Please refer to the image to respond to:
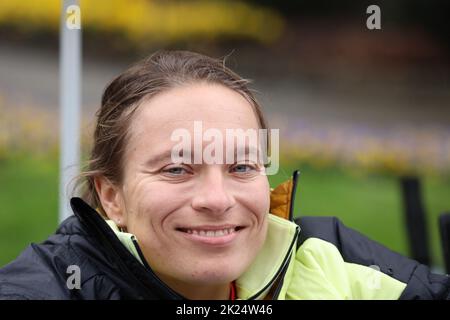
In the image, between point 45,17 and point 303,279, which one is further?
point 45,17

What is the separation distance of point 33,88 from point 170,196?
491cm

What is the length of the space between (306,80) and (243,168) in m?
5.18

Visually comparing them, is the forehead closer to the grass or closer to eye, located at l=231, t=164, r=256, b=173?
eye, located at l=231, t=164, r=256, b=173

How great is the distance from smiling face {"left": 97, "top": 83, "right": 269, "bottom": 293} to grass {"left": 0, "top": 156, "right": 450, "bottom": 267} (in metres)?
3.32

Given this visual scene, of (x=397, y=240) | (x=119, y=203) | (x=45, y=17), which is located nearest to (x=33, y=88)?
(x=45, y=17)

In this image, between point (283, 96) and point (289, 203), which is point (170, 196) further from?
point (283, 96)

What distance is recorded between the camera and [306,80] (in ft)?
21.4

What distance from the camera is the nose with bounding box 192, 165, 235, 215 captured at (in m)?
1.35

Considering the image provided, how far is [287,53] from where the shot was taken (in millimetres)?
6473

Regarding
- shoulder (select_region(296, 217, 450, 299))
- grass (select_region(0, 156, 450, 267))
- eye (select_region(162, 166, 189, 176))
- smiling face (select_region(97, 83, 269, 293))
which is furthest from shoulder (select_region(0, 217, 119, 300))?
grass (select_region(0, 156, 450, 267))

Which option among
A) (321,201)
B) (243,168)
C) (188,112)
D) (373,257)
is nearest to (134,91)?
(188,112)

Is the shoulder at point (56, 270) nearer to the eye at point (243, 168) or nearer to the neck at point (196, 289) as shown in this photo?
the neck at point (196, 289)

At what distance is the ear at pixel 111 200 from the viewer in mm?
1536

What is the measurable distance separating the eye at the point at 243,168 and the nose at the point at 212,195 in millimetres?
43
